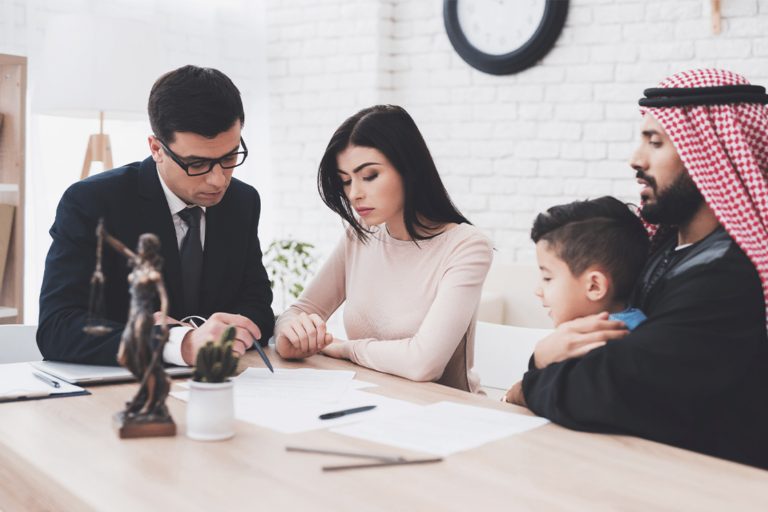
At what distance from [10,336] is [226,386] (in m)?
1.16

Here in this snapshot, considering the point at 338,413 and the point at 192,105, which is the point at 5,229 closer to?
the point at 192,105

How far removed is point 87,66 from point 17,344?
1.28 meters

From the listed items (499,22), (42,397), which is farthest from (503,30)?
(42,397)

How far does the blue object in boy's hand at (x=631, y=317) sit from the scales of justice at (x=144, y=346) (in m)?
0.81

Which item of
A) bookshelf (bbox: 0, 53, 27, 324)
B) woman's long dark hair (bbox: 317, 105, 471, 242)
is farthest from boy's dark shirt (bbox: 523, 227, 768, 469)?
bookshelf (bbox: 0, 53, 27, 324)

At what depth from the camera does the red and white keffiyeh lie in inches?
48.7

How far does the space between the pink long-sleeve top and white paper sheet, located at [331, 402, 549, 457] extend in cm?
31

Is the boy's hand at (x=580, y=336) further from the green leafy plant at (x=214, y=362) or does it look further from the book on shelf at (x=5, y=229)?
the book on shelf at (x=5, y=229)

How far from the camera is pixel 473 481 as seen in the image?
37.9 inches

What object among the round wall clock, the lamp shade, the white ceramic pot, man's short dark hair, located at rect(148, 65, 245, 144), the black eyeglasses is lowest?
the white ceramic pot

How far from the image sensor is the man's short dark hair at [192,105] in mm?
1729

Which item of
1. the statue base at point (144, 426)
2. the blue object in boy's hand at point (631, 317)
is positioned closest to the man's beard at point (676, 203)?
the blue object in boy's hand at point (631, 317)

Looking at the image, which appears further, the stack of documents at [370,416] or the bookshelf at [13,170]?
the bookshelf at [13,170]

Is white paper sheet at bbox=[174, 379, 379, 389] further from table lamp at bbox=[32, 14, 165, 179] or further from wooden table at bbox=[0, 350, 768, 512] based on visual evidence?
table lamp at bbox=[32, 14, 165, 179]
